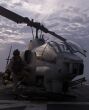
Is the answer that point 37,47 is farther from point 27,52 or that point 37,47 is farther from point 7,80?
point 7,80

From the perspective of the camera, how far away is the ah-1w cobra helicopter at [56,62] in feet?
47.6

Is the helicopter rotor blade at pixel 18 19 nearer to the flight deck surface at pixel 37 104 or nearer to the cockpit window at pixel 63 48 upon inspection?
the cockpit window at pixel 63 48

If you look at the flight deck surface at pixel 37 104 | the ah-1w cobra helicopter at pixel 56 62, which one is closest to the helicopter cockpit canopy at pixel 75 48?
the ah-1w cobra helicopter at pixel 56 62

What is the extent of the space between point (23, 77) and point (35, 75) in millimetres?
620

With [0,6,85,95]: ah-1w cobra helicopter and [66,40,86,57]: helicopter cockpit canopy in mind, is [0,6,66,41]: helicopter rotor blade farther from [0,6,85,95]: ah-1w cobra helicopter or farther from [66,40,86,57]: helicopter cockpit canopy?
[66,40,86,57]: helicopter cockpit canopy

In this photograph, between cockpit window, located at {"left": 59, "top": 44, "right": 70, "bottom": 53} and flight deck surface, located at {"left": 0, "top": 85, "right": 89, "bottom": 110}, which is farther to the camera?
cockpit window, located at {"left": 59, "top": 44, "right": 70, "bottom": 53}

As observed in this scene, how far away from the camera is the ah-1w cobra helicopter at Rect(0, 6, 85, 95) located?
47.6ft

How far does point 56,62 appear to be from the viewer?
14859 mm

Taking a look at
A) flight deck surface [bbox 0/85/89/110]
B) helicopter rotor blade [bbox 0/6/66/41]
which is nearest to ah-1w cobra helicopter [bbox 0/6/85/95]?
helicopter rotor blade [bbox 0/6/66/41]

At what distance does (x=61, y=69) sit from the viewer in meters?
14.6

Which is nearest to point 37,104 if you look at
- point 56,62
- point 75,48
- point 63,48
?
point 56,62

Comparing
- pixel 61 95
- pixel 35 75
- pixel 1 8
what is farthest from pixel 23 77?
pixel 1 8

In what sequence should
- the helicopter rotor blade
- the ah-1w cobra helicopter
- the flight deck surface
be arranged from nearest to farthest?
1. the flight deck surface
2. the ah-1w cobra helicopter
3. the helicopter rotor blade

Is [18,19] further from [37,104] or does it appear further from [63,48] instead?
[37,104]
